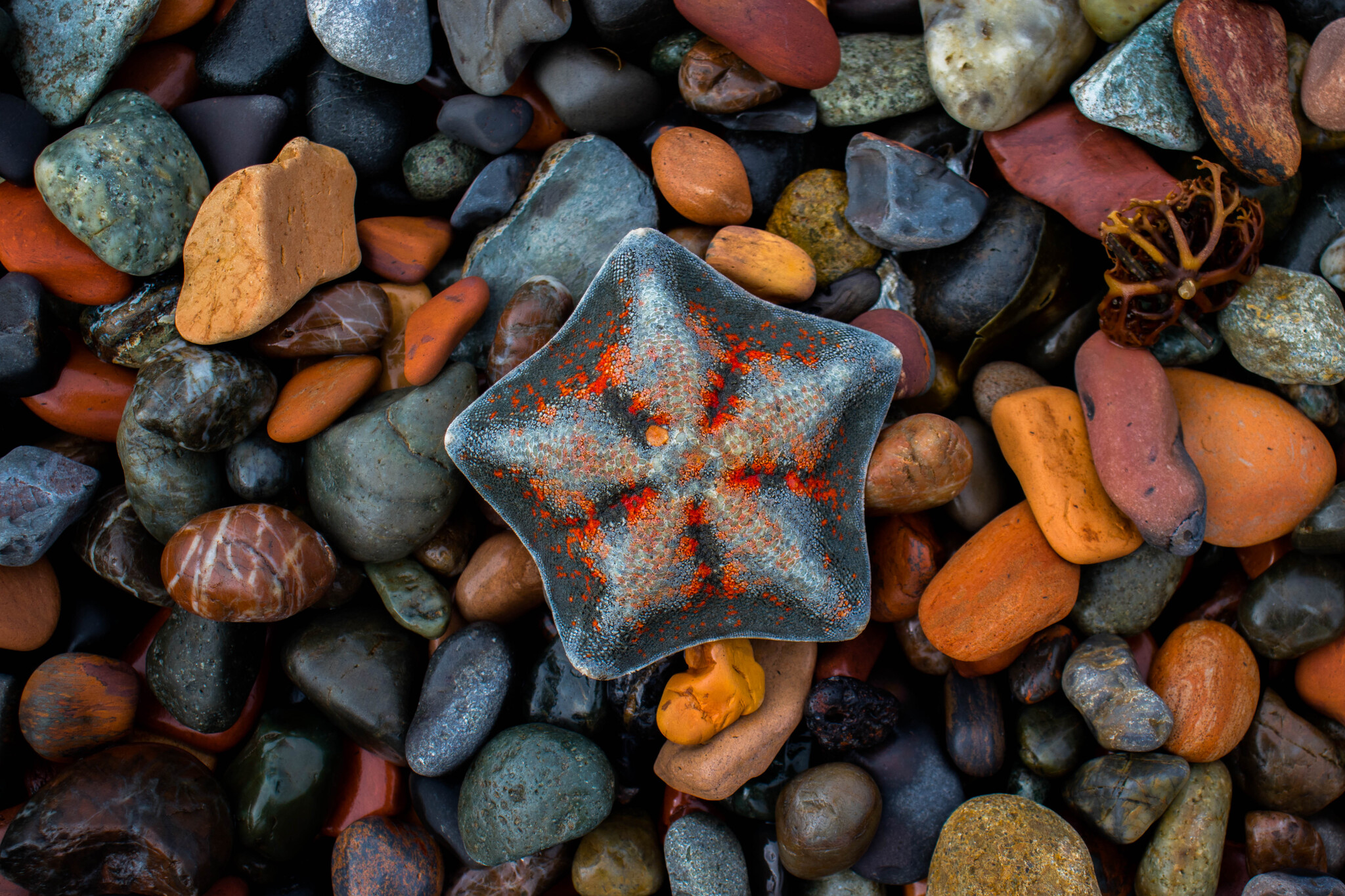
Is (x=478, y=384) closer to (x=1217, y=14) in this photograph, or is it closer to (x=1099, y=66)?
(x=1099, y=66)

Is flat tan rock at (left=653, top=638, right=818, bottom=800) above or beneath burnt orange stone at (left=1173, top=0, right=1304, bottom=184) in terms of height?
beneath

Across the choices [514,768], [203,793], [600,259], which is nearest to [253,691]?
[203,793]

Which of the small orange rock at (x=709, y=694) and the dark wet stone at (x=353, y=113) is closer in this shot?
the small orange rock at (x=709, y=694)

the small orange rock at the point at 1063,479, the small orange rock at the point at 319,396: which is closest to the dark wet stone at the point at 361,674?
the small orange rock at the point at 319,396

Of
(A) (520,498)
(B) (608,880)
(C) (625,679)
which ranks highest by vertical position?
(A) (520,498)

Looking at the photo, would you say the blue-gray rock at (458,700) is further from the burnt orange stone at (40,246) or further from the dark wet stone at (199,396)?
the burnt orange stone at (40,246)

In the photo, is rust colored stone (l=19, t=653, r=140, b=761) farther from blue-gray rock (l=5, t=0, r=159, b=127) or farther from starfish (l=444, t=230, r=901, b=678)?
blue-gray rock (l=5, t=0, r=159, b=127)

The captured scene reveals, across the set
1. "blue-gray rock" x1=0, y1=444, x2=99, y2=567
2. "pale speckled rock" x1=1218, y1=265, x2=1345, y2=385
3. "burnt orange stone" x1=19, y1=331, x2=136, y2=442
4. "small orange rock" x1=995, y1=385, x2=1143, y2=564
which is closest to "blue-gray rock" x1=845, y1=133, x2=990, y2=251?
"small orange rock" x1=995, y1=385, x2=1143, y2=564
